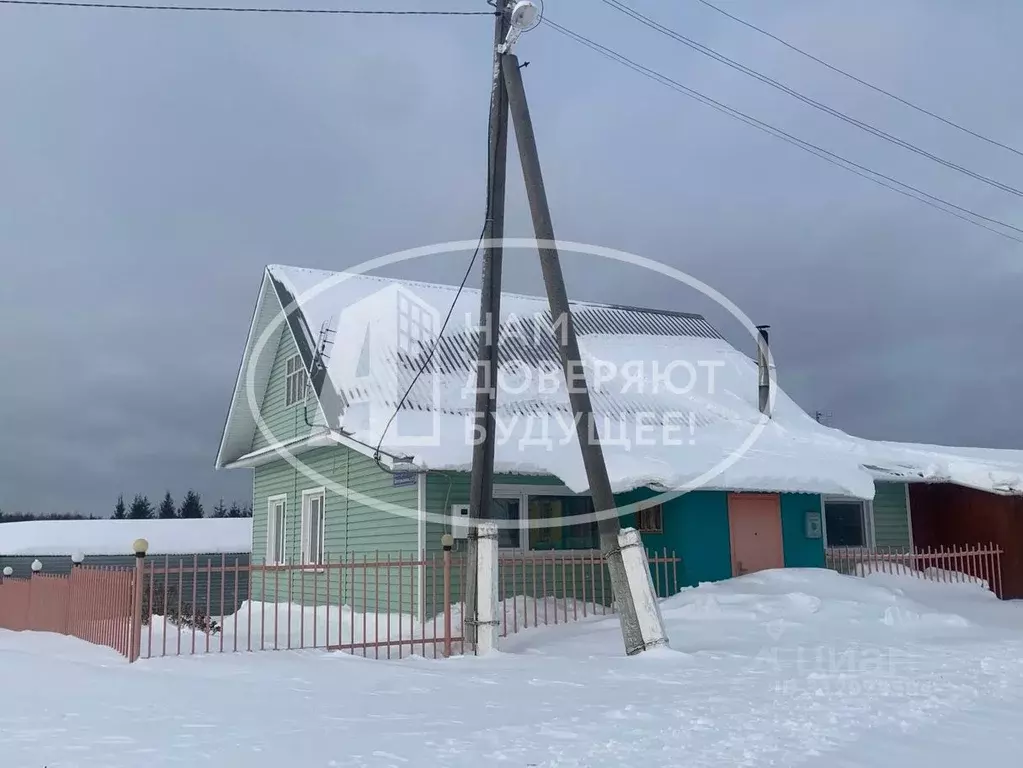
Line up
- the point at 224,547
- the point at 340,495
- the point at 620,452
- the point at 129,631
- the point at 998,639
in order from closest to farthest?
the point at 129,631, the point at 998,639, the point at 620,452, the point at 340,495, the point at 224,547

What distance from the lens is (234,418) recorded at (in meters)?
20.7

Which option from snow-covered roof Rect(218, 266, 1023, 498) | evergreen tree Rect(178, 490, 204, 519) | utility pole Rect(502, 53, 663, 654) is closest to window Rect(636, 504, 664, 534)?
snow-covered roof Rect(218, 266, 1023, 498)

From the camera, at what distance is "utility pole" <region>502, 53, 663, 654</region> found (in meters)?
10.7

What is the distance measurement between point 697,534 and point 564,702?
27.1 feet

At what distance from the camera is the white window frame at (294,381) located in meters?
18.3

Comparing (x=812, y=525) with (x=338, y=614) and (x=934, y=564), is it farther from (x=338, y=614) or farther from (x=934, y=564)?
(x=338, y=614)

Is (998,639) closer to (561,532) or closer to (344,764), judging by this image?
(561,532)

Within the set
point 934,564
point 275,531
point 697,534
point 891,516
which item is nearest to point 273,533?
point 275,531

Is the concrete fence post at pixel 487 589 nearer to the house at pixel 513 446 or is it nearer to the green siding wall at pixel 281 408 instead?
Answer: the house at pixel 513 446

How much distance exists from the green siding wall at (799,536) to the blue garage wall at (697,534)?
1.45m

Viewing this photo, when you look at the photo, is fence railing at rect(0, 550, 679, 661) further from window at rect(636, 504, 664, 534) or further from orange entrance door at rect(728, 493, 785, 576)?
orange entrance door at rect(728, 493, 785, 576)

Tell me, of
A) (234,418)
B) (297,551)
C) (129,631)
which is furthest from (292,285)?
(129,631)

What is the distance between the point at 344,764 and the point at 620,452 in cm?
1042

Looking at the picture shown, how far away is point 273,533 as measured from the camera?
66.7 ft
